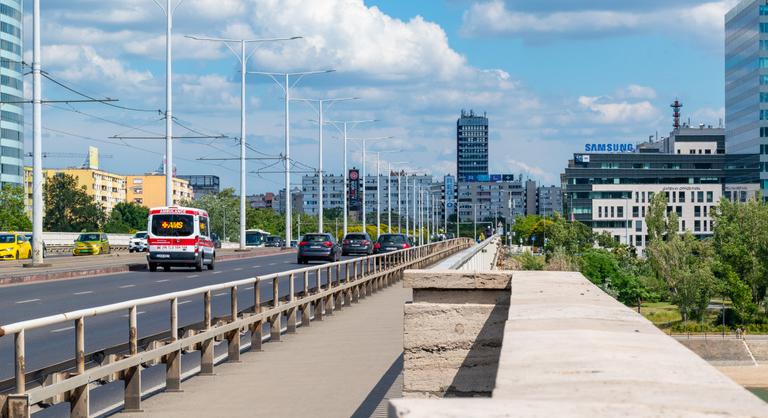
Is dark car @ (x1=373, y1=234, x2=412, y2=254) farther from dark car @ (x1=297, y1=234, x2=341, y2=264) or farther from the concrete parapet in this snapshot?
the concrete parapet

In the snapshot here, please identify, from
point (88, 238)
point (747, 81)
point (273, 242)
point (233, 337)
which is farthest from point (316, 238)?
point (747, 81)

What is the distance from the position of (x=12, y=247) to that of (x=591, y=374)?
219 ft

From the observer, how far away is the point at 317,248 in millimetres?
58656

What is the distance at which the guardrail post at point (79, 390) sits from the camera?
10.2 meters

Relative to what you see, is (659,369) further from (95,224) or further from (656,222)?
(95,224)

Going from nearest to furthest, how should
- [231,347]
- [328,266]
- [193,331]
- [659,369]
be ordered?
[659,369] < [193,331] < [231,347] < [328,266]

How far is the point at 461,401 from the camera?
10.9ft

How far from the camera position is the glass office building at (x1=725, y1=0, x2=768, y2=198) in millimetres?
166750

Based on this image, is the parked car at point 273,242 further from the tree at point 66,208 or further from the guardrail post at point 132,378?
the guardrail post at point 132,378

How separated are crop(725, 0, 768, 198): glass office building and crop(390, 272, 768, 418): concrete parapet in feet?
551

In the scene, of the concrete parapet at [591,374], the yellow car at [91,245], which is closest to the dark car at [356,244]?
the yellow car at [91,245]

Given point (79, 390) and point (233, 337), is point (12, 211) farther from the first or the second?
point (79, 390)

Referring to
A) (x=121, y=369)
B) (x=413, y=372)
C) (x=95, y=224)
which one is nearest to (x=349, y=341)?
(x=121, y=369)

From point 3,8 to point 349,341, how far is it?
14598 cm
